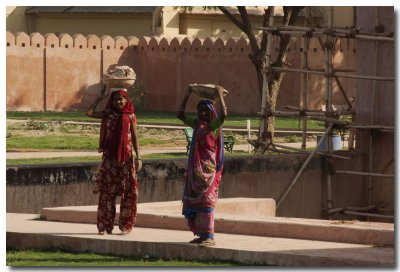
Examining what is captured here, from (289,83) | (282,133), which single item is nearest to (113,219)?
(282,133)

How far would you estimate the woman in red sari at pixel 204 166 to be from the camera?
11320mm

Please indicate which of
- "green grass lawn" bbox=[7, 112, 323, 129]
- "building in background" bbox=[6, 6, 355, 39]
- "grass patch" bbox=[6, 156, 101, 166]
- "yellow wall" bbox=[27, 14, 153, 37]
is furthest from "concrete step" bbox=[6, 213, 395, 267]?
"yellow wall" bbox=[27, 14, 153, 37]

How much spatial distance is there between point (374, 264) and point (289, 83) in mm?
30265

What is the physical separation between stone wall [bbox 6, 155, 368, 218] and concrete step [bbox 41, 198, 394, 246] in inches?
43.3

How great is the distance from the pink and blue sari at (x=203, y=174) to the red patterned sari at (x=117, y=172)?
32.6 inches

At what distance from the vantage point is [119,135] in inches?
472

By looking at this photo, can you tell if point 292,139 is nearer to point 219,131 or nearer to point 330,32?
point 330,32

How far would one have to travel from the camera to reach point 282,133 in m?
31.3

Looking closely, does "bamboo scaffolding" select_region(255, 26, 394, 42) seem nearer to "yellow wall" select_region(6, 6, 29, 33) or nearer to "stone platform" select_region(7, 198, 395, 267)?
"stone platform" select_region(7, 198, 395, 267)

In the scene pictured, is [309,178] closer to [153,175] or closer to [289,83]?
[153,175]

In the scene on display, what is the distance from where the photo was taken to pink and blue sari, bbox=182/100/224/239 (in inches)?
446

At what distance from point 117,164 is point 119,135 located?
0.92 feet

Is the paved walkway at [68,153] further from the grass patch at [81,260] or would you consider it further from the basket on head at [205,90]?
the basket on head at [205,90]

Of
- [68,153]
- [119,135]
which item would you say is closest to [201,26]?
[68,153]
